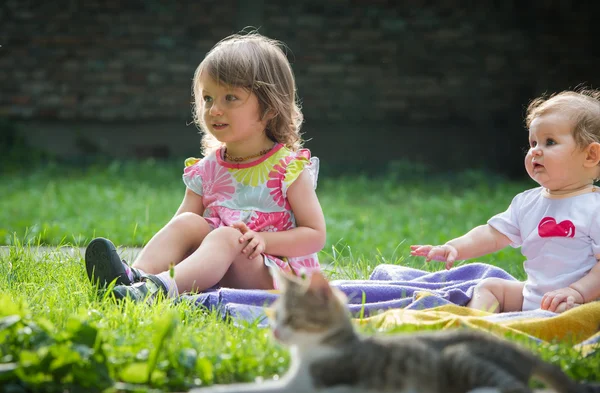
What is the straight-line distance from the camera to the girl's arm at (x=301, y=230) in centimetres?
340

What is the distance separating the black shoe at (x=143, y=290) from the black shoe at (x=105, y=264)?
0.07m

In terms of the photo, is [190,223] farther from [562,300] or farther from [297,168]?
[562,300]

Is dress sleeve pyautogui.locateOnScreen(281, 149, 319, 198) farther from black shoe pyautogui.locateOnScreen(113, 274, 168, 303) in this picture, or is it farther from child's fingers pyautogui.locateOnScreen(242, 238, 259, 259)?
black shoe pyautogui.locateOnScreen(113, 274, 168, 303)

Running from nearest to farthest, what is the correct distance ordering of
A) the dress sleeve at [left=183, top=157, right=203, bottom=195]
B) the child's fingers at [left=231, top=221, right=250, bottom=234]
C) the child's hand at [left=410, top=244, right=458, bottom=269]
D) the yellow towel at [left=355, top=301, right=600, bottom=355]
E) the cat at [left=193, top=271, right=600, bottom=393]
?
1. the cat at [left=193, top=271, right=600, bottom=393]
2. the yellow towel at [left=355, top=301, right=600, bottom=355]
3. the child's hand at [left=410, top=244, right=458, bottom=269]
4. the child's fingers at [left=231, top=221, right=250, bottom=234]
5. the dress sleeve at [left=183, top=157, right=203, bottom=195]

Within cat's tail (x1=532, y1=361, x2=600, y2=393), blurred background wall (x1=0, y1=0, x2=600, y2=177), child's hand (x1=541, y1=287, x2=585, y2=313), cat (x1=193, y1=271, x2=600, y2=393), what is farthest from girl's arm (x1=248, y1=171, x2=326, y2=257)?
blurred background wall (x1=0, y1=0, x2=600, y2=177)

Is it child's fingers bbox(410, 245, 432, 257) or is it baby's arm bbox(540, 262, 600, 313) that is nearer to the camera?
baby's arm bbox(540, 262, 600, 313)

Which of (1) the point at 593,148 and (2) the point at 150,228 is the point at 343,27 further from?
(1) the point at 593,148

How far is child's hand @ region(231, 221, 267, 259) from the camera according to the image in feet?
10.6

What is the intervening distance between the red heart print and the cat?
1.28 metres

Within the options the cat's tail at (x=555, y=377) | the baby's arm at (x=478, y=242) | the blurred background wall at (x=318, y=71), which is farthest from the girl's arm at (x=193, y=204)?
the blurred background wall at (x=318, y=71)

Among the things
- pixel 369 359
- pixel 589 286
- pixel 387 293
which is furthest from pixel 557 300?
pixel 369 359

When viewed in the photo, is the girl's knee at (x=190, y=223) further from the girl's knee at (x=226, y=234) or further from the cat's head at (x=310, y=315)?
the cat's head at (x=310, y=315)

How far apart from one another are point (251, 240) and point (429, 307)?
2.58 feet

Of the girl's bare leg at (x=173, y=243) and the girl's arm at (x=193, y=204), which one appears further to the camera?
the girl's arm at (x=193, y=204)
